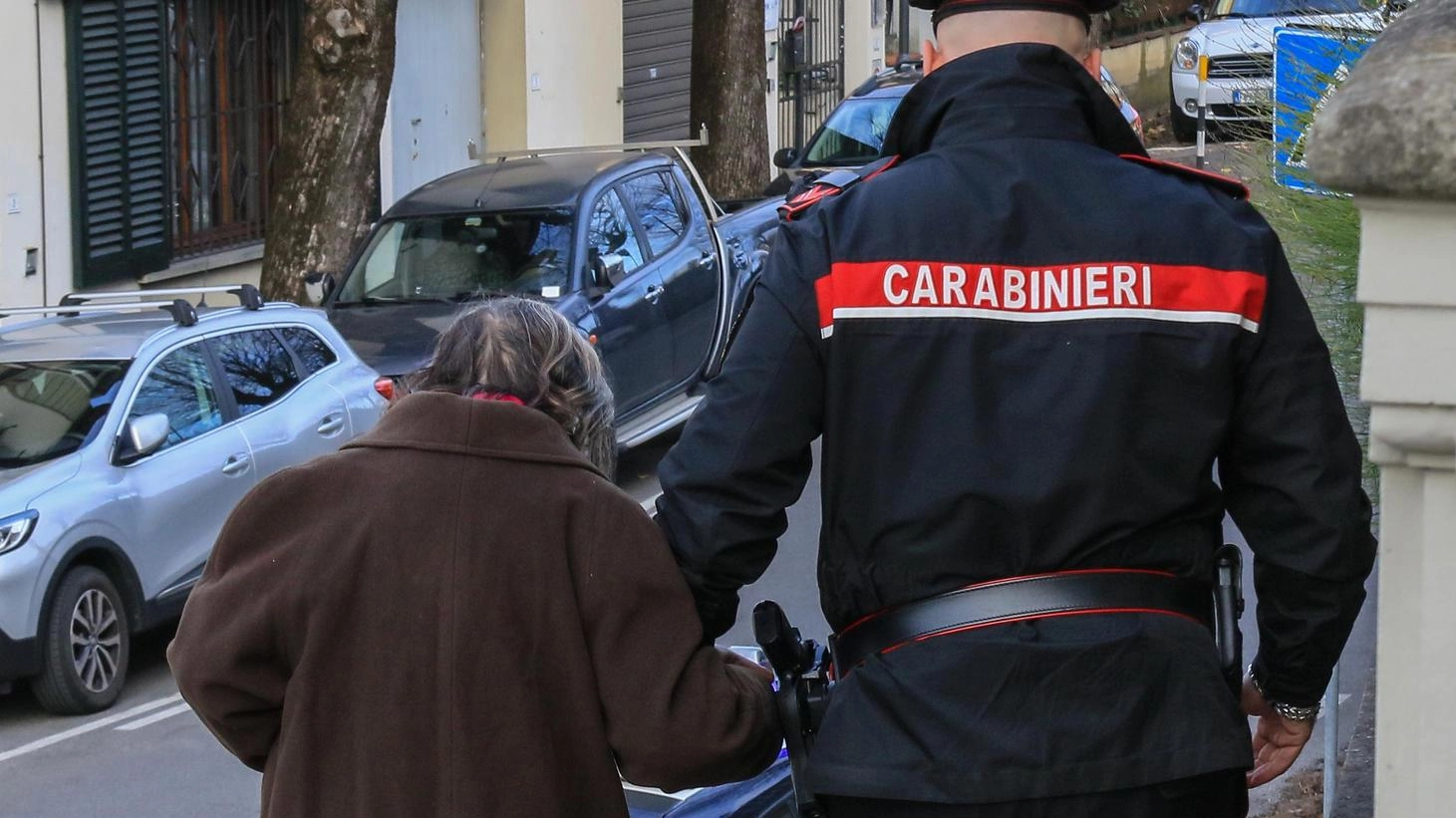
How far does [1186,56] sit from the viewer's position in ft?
72.4

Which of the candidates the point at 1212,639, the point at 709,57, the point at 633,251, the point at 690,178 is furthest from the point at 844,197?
the point at 709,57

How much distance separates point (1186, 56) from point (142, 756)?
1770 cm

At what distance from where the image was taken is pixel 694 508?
252cm

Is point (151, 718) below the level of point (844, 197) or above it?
below

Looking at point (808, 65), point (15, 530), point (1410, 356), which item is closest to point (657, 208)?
point (15, 530)

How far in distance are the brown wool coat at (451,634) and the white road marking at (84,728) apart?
4.68 m

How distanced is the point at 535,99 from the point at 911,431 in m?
18.0

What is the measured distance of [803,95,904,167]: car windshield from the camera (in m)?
16.8

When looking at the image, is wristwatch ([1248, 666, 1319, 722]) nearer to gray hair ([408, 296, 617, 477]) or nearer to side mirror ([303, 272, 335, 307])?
gray hair ([408, 296, 617, 477])

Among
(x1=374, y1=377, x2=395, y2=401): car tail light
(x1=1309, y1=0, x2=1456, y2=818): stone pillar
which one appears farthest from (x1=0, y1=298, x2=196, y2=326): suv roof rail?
(x1=1309, y1=0, x2=1456, y2=818): stone pillar

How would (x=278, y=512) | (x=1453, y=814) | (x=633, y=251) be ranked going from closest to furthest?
(x=1453, y=814)
(x=278, y=512)
(x=633, y=251)

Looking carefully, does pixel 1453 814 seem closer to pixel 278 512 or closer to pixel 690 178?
pixel 278 512

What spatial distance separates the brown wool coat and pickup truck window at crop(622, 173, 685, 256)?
8697 millimetres

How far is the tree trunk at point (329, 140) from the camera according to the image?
444 inches
